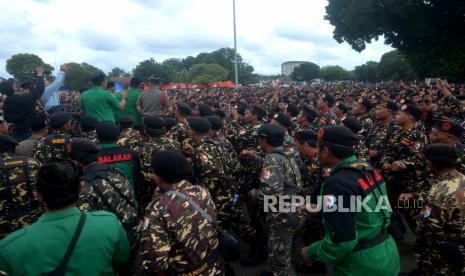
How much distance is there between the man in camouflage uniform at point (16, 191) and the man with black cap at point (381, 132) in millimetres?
4807

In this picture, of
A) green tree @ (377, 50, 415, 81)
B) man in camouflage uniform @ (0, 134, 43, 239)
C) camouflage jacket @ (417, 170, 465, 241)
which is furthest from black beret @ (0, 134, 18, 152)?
green tree @ (377, 50, 415, 81)

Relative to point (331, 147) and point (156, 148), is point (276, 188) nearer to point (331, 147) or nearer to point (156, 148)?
point (331, 147)

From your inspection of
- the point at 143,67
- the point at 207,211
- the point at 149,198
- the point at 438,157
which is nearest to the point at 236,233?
the point at 149,198

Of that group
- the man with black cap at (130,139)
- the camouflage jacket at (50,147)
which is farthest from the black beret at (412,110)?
the camouflage jacket at (50,147)

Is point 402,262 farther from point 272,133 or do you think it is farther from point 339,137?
point 339,137

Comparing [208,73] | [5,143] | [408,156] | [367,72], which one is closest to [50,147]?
[5,143]

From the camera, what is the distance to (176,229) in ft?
8.28

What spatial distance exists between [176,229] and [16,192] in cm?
185

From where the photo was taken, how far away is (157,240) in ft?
8.05

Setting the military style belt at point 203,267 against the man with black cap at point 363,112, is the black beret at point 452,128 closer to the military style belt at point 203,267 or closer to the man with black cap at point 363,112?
the man with black cap at point 363,112

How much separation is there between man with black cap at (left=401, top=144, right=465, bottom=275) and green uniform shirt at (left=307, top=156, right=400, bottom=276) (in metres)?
0.68

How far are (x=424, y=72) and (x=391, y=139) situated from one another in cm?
2814

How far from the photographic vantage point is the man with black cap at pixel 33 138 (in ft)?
14.9

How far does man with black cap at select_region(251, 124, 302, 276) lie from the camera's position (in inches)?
153
